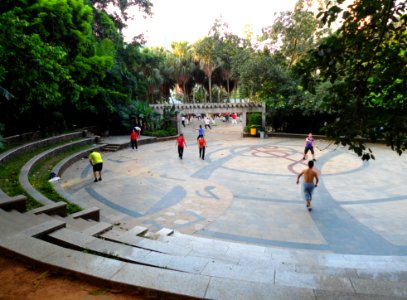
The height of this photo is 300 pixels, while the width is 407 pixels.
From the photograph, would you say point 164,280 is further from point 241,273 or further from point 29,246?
point 29,246

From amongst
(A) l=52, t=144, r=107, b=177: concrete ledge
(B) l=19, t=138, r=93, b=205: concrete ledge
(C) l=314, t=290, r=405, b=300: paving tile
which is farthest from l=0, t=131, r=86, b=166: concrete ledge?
(C) l=314, t=290, r=405, b=300: paving tile

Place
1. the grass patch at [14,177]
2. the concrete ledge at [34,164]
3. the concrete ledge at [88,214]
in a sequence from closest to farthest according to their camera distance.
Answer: the concrete ledge at [88,214] → the grass patch at [14,177] → the concrete ledge at [34,164]

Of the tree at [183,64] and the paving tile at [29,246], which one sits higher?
the tree at [183,64]

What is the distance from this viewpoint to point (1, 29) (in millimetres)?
8125

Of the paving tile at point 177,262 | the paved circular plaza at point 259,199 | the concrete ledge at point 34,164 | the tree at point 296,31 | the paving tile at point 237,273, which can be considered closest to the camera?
the paving tile at point 237,273

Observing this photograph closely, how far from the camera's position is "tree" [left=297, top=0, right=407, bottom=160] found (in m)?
3.88

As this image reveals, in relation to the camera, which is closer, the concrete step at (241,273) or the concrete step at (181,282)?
the concrete step at (181,282)

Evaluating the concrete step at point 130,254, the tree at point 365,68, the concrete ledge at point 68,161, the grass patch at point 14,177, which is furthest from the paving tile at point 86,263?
the concrete ledge at point 68,161

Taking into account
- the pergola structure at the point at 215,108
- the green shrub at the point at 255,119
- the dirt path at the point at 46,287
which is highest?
the pergola structure at the point at 215,108

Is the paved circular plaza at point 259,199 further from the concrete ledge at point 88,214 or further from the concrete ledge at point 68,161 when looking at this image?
the concrete ledge at point 88,214

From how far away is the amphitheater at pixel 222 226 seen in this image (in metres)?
3.86

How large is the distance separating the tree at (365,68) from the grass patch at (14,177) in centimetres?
736

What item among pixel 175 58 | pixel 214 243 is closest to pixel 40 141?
pixel 214 243

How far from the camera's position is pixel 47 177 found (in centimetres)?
1209
